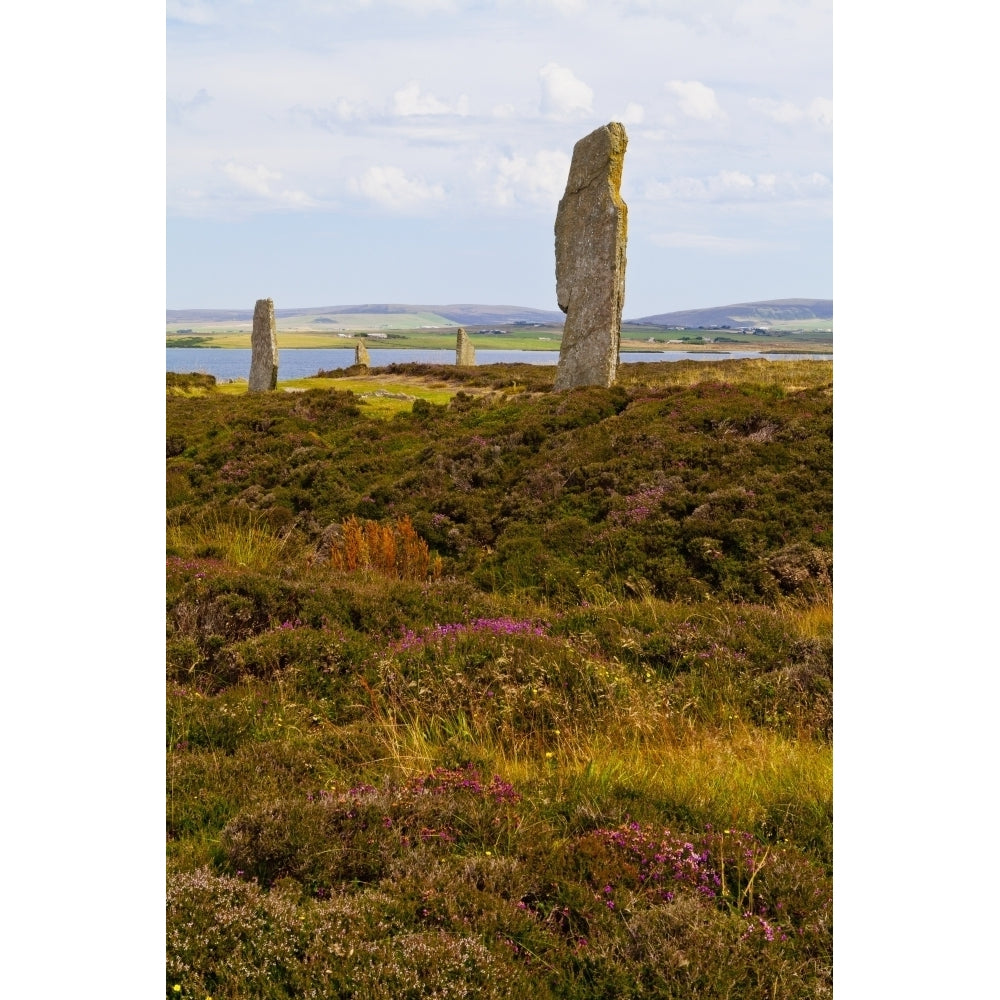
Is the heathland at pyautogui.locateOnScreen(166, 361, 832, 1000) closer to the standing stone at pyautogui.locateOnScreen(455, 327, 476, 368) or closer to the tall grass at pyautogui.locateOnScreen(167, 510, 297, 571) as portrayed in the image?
the tall grass at pyautogui.locateOnScreen(167, 510, 297, 571)

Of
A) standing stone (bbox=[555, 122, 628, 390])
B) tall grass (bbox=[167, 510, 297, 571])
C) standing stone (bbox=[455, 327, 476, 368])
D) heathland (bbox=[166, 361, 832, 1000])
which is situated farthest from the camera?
standing stone (bbox=[455, 327, 476, 368])

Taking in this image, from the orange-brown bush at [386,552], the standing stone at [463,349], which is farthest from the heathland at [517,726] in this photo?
the standing stone at [463,349]

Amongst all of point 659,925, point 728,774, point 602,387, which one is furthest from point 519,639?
point 602,387

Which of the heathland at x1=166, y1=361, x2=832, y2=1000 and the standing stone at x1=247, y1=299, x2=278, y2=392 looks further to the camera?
the standing stone at x1=247, y1=299, x2=278, y2=392

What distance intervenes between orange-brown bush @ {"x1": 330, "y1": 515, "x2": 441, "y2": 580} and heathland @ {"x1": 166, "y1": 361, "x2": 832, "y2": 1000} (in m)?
0.04

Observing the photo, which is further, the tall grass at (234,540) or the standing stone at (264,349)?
the standing stone at (264,349)

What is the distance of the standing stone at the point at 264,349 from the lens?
29.4 m

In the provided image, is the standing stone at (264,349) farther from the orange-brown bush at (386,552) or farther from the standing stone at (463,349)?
the orange-brown bush at (386,552)

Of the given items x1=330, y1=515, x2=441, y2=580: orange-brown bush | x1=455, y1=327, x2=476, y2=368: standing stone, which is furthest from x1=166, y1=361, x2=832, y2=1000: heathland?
x1=455, y1=327, x2=476, y2=368: standing stone

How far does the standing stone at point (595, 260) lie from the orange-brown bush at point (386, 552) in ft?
29.9

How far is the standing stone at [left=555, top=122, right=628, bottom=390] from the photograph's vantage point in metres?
19.1

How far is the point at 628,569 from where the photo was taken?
993cm
